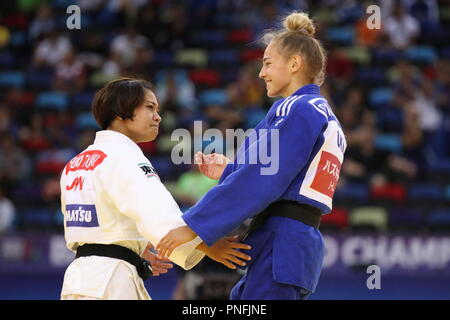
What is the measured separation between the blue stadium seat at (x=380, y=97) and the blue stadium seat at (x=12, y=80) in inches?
216

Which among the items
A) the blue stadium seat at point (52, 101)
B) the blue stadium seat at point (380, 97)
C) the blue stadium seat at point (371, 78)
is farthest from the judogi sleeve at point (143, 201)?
the blue stadium seat at point (371, 78)

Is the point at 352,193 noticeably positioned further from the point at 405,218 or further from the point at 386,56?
the point at 386,56

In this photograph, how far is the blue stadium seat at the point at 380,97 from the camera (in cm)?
1211

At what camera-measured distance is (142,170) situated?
4.33 metres

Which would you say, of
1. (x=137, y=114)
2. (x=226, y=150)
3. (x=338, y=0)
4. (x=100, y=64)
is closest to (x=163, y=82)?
(x=100, y=64)

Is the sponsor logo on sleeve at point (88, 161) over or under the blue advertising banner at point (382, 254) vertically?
over

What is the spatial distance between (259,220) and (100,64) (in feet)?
30.9

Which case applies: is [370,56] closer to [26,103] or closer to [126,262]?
[26,103]

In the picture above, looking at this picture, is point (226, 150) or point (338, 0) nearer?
point (226, 150)

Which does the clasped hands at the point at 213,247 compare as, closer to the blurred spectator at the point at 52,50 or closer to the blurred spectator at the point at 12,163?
the blurred spectator at the point at 12,163

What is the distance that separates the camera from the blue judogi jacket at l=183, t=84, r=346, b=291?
4234 mm

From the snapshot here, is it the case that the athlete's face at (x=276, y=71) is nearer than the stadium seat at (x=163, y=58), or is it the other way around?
the athlete's face at (x=276, y=71)

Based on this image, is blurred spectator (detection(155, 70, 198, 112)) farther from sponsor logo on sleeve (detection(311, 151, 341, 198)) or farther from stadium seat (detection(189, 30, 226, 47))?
sponsor logo on sleeve (detection(311, 151, 341, 198))
